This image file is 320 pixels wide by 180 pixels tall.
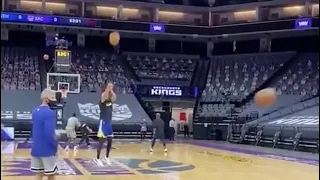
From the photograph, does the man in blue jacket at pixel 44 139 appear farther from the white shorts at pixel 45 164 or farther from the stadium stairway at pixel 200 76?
the stadium stairway at pixel 200 76

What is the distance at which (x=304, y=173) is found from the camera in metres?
12.1

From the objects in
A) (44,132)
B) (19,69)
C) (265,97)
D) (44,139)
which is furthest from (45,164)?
(19,69)

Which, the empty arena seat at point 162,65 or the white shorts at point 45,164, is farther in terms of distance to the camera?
the empty arena seat at point 162,65

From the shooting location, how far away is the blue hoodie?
6.27 meters

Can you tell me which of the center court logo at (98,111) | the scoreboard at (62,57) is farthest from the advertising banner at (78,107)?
the scoreboard at (62,57)

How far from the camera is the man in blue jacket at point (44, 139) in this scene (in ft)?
20.6

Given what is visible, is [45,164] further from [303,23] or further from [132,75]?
[303,23]

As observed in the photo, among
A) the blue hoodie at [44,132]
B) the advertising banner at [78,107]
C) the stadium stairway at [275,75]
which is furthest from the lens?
the stadium stairway at [275,75]

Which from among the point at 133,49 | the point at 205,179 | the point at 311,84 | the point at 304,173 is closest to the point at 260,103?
the point at 205,179

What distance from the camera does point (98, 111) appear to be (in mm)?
31578

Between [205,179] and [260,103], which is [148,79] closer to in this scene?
[205,179]

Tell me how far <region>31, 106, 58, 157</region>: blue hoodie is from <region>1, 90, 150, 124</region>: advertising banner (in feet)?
75.0

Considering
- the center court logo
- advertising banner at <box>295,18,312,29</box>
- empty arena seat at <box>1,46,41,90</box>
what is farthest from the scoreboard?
advertising banner at <box>295,18,312,29</box>

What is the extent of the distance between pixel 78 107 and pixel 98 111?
4.08 ft
